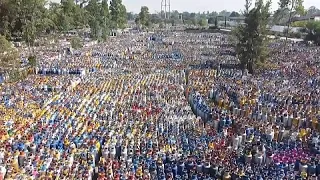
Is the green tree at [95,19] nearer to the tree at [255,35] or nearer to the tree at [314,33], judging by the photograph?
the tree at [314,33]

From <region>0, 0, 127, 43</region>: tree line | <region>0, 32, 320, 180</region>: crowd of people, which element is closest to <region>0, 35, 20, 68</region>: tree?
<region>0, 32, 320, 180</region>: crowd of people

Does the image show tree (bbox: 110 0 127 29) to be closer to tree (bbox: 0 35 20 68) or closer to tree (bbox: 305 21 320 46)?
tree (bbox: 305 21 320 46)

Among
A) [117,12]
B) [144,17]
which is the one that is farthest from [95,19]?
[144,17]

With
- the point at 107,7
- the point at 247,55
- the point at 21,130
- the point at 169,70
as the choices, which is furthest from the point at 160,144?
the point at 107,7

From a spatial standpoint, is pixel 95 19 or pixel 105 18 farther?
pixel 105 18

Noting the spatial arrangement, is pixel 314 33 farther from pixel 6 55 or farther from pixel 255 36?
pixel 6 55

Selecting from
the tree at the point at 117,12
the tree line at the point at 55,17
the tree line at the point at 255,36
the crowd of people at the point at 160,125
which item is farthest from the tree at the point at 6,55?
the tree at the point at 117,12
